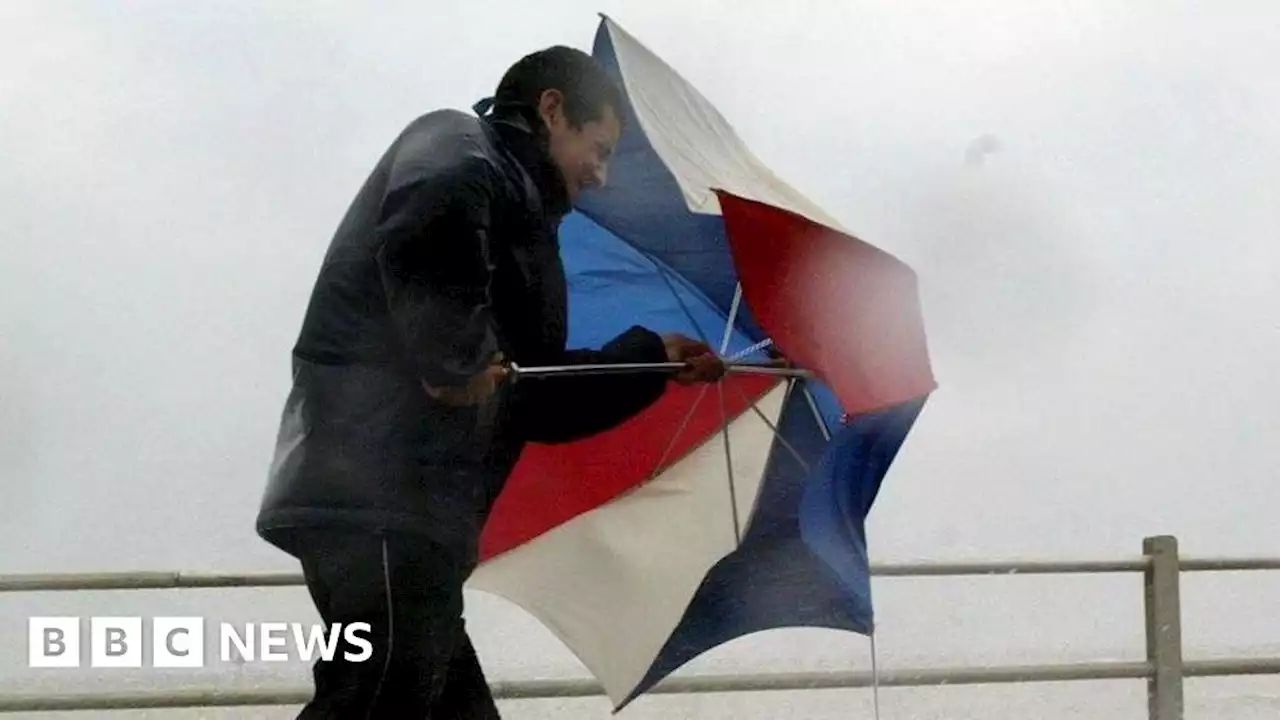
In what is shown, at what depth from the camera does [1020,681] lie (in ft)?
5.99

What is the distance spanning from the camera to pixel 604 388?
143 centimetres

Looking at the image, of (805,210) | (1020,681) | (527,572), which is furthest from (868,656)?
(805,210)

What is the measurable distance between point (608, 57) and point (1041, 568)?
88 cm

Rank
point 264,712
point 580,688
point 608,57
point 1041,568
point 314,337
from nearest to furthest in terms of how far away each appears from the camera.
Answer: point 314,337
point 608,57
point 264,712
point 580,688
point 1041,568

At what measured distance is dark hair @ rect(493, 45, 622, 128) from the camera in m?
1.37

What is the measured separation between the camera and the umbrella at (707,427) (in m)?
1.39

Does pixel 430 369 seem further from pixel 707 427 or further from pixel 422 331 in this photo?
pixel 707 427

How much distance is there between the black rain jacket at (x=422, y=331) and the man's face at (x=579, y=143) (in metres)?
0.02

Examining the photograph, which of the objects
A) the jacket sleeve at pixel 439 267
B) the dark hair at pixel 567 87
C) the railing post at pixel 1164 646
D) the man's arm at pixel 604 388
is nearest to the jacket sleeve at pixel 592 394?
the man's arm at pixel 604 388

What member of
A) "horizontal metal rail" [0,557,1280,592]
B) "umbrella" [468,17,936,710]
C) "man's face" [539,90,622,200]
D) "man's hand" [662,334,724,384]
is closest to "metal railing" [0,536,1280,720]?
"horizontal metal rail" [0,557,1280,592]

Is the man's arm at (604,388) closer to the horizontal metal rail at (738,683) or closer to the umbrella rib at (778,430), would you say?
the umbrella rib at (778,430)

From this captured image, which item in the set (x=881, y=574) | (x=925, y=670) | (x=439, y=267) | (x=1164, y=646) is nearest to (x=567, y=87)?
(x=439, y=267)

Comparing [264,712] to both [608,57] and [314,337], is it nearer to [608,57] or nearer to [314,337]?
[314,337]

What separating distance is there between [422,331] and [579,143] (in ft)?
0.87
